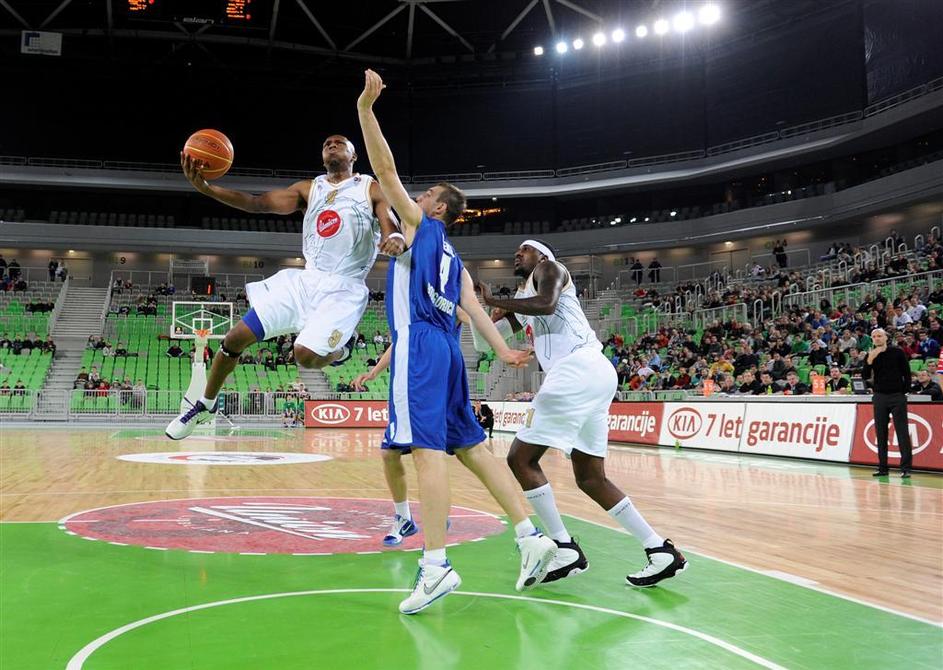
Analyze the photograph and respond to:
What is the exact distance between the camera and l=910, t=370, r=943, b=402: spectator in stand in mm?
13203

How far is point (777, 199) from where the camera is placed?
118 feet

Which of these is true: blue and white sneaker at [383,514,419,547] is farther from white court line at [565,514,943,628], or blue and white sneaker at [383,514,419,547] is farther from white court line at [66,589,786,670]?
white court line at [565,514,943,628]

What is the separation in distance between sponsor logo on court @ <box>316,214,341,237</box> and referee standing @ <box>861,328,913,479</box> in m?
8.28

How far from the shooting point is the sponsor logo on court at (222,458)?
509 inches

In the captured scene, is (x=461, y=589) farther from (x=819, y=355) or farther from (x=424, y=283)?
(x=819, y=355)

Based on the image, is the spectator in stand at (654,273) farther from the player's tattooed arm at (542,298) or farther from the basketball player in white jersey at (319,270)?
the player's tattooed arm at (542,298)

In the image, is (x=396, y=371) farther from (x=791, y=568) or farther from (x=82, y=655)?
(x=791, y=568)

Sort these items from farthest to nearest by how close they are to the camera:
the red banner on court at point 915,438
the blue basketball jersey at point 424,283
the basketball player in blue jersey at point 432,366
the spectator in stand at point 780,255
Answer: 1. the spectator in stand at point 780,255
2. the red banner on court at point 915,438
3. the blue basketball jersey at point 424,283
4. the basketball player in blue jersey at point 432,366

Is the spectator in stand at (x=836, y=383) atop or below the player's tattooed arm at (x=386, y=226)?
below

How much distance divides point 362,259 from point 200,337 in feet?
59.9

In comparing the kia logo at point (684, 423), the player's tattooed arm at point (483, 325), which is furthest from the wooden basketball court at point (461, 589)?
the kia logo at point (684, 423)

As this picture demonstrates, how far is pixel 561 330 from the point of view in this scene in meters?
5.20

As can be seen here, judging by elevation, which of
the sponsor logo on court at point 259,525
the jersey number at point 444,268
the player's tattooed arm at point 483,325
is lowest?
the sponsor logo on court at point 259,525

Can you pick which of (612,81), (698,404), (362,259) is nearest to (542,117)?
(612,81)
